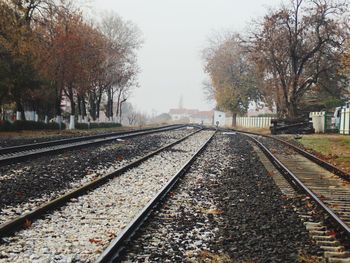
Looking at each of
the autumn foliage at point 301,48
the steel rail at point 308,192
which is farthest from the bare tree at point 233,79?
the steel rail at point 308,192

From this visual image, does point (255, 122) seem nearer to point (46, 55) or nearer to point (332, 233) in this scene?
point (46, 55)

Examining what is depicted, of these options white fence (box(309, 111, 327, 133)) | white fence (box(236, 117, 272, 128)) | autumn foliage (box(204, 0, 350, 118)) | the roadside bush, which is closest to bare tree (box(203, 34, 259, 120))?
white fence (box(236, 117, 272, 128))

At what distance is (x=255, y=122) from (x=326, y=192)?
53.1 m

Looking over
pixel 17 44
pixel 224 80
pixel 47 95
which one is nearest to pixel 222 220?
pixel 17 44

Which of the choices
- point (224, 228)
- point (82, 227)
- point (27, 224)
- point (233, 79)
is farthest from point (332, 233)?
point (233, 79)

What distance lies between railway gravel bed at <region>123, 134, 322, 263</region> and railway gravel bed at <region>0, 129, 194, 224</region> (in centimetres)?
228

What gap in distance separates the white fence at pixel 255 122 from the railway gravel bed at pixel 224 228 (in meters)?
41.8

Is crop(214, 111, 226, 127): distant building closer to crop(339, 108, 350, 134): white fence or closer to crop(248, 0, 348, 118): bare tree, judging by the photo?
crop(248, 0, 348, 118): bare tree

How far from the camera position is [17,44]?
29406 millimetres

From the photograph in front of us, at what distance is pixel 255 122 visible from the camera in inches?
2458

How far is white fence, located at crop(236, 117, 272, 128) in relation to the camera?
55.7 m

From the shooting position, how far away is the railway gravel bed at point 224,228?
535 centimetres

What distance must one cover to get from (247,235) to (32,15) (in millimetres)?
34533

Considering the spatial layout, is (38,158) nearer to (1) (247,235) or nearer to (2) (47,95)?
(1) (247,235)
